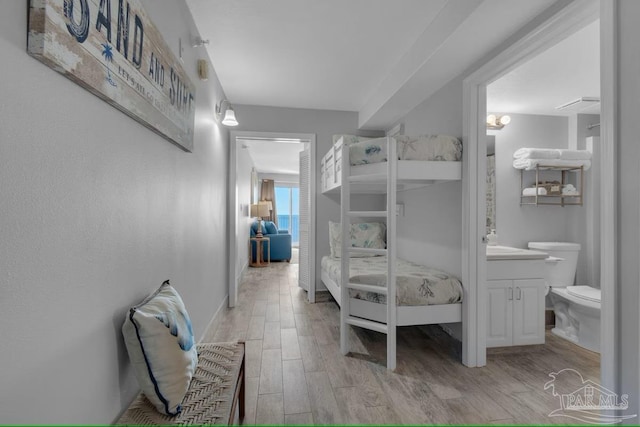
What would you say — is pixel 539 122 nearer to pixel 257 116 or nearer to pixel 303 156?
pixel 303 156

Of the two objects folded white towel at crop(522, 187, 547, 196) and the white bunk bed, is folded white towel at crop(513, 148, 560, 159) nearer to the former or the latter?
folded white towel at crop(522, 187, 547, 196)

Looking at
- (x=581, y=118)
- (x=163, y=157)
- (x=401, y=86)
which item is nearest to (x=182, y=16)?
(x=163, y=157)

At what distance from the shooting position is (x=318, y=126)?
12.7 ft

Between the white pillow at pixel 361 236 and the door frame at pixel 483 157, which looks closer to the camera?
the door frame at pixel 483 157

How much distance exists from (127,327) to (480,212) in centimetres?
224

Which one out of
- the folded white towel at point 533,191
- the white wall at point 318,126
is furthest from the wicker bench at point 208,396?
the folded white towel at point 533,191

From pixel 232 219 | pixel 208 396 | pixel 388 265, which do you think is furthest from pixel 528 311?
pixel 232 219

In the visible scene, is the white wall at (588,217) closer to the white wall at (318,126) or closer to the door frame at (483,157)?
the door frame at (483,157)

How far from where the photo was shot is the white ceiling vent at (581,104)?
2.92 meters

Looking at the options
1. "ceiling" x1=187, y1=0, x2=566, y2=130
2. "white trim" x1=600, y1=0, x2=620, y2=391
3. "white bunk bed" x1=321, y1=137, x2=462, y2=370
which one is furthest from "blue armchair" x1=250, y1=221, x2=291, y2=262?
"white trim" x1=600, y1=0, x2=620, y2=391

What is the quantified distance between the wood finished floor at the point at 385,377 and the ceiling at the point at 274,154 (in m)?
3.02

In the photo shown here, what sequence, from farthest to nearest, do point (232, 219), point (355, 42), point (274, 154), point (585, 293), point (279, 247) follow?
point (279, 247) < point (274, 154) < point (232, 219) < point (585, 293) < point (355, 42)

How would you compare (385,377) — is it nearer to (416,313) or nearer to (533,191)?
(416,313)

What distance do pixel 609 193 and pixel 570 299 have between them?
195 cm
